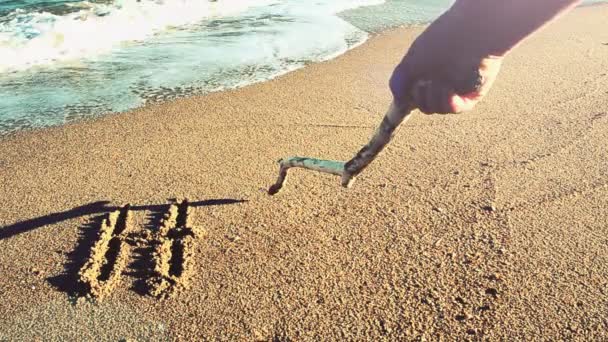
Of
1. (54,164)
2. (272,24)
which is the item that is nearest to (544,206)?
(54,164)

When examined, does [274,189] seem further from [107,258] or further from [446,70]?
[446,70]

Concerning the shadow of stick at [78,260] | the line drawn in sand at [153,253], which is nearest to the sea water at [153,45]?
the shadow of stick at [78,260]

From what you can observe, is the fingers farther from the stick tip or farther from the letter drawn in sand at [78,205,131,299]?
the stick tip

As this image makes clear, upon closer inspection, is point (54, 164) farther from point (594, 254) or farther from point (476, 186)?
point (594, 254)

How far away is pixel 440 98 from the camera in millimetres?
1014

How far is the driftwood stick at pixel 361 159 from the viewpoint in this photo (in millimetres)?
1479

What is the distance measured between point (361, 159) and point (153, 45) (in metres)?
6.85

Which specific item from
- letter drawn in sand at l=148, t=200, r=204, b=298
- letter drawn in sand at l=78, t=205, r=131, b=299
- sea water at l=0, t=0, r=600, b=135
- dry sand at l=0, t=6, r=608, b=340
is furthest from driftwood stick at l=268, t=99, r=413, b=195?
sea water at l=0, t=0, r=600, b=135

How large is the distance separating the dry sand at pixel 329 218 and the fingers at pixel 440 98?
1858mm

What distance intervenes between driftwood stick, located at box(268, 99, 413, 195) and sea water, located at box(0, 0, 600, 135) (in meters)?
2.83

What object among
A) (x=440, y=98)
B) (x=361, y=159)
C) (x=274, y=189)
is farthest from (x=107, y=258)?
(x=440, y=98)

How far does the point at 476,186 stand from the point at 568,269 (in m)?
0.95

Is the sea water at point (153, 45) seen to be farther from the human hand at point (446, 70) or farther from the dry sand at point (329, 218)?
the human hand at point (446, 70)

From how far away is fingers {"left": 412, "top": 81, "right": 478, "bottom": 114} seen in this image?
3.25ft
